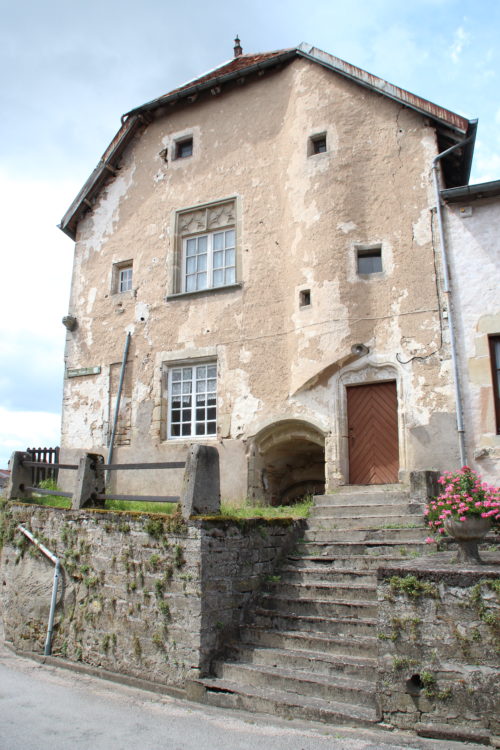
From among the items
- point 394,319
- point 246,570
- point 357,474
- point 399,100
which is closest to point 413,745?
point 246,570

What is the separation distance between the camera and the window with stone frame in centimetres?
1369

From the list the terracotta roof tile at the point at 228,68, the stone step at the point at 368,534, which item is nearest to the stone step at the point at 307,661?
the stone step at the point at 368,534

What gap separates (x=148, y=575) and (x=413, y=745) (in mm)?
3728

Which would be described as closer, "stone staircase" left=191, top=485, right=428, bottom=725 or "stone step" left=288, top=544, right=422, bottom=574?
"stone staircase" left=191, top=485, right=428, bottom=725

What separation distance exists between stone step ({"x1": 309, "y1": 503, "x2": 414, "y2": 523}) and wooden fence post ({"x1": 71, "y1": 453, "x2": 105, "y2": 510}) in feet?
10.8

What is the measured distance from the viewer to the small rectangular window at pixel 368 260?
1166 centimetres

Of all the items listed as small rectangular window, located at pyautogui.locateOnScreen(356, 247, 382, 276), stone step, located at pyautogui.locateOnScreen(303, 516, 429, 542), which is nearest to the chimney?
small rectangular window, located at pyautogui.locateOnScreen(356, 247, 382, 276)

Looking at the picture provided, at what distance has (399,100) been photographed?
11.6 meters

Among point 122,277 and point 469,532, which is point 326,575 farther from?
point 122,277

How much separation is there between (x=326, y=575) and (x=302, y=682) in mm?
1739

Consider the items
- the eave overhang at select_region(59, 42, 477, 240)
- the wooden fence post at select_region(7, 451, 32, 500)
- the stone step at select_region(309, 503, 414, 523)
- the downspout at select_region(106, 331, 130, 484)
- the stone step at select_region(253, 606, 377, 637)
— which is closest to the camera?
the stone step at select_region(253, 606, 377, 637)

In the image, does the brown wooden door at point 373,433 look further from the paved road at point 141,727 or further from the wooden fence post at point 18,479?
the wooden fence post at point 18,479

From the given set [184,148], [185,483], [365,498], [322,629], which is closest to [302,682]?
[322,629]

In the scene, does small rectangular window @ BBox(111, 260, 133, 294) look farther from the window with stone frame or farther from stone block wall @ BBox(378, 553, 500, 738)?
stone block wall @ BBox(378, 553, 500, 738)
